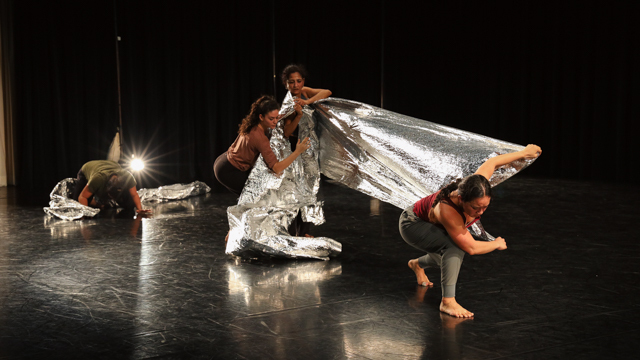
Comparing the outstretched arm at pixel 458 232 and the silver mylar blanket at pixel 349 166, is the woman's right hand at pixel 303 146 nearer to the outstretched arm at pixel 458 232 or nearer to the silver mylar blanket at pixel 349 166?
the silver mylar blanket at pixel 349 166

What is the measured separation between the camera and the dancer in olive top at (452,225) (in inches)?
92.2

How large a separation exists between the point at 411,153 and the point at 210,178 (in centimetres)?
432

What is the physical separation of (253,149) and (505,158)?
154 cm

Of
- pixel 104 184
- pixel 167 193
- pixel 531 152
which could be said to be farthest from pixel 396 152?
pixel 167 193

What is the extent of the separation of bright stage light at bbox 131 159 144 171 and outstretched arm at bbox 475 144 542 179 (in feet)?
16.6

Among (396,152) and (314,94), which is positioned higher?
(314,94)

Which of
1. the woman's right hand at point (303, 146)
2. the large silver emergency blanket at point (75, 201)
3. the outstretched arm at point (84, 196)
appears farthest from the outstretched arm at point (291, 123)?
the outstretched arm at point (84, 196)

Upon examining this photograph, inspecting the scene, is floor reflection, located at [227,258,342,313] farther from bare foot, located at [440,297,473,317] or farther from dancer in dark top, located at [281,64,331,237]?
bare foot, located at [440,297,473,317]

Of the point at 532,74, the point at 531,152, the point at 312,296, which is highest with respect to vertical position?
the point at 532,74

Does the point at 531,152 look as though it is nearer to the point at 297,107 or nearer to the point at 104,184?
the point at 297,107

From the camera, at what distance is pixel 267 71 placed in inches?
293

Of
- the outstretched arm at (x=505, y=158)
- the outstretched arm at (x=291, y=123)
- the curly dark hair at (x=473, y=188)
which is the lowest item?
the curly dark hair at (x=473, y=188)

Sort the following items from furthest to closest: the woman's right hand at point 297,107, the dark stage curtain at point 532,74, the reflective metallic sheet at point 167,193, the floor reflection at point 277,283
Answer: the dark stage curtain at point 532,74, the reflective metallic sheet at point 167,193, the woman's right hand at point 297,107, the floor reflection at point 277,283

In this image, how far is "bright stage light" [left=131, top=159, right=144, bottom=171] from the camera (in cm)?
702
